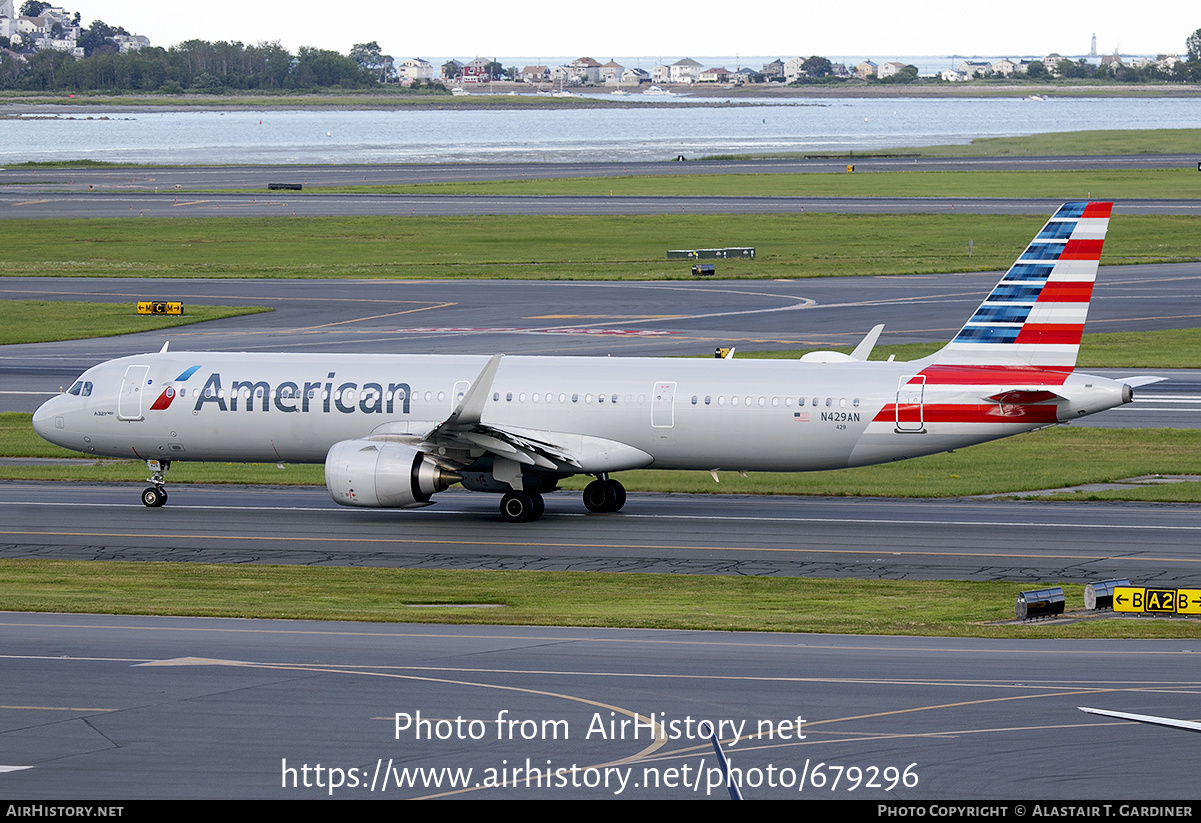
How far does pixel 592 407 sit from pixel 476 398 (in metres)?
3.82

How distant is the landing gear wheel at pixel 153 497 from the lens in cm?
4125

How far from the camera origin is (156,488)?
41562mm

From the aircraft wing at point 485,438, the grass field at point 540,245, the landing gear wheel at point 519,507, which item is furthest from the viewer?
the grass field at point 540,245

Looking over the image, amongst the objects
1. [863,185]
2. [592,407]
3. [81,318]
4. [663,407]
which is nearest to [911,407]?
[663,407]

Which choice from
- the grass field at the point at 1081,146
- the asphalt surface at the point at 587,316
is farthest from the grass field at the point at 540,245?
the grass field at the point at 1081,146

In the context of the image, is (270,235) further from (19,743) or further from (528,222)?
(19,743)

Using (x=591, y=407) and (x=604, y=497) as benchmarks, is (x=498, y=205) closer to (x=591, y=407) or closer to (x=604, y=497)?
(x=604, y=497)

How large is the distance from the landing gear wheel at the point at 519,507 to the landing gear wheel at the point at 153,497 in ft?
33.1

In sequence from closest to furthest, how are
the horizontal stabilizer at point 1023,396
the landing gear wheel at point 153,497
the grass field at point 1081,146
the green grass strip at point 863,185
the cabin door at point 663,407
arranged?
the horizontal stabilizer at point 1023,396 → the cabin door at point 663,407 → the landing gear wheel at point 153,497 → the green grass strip at point 863,185 → the grass field at point 1081,146

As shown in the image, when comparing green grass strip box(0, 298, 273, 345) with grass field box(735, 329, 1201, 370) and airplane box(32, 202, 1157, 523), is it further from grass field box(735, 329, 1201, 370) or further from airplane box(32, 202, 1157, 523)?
airplane box(32, 202, 1157, 523)

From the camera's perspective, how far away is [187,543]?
36.7 m

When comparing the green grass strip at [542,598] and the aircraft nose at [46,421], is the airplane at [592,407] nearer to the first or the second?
the aircraft nose at [46,421]

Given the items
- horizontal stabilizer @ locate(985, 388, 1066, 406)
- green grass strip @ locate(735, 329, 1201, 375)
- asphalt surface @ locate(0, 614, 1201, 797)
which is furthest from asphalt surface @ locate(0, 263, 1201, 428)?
asphalt surface @ locate(0, 614, 1201, 797)
